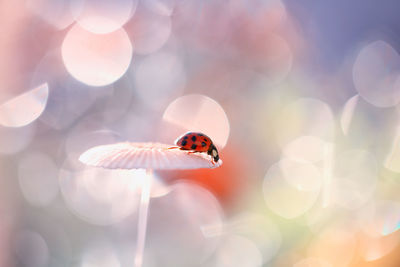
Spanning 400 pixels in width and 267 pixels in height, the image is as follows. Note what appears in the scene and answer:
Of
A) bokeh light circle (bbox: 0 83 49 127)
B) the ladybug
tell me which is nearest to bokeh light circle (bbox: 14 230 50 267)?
bokeh light circle (bbox: 0 83 49 127)

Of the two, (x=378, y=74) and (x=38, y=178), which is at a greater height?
(x=378, y=74)

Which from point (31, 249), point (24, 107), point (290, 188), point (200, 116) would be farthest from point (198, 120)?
point (31, 249)

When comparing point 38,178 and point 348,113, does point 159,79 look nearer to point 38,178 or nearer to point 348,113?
point 38,178

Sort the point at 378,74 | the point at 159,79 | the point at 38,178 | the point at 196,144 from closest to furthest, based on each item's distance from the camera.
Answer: the point at 196,144, the point at 378,74, the point at 38,178, the point at 159,79

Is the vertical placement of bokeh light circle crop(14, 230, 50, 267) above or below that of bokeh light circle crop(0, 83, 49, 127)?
below

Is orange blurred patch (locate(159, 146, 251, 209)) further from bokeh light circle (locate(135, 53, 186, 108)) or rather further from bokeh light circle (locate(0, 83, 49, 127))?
bokeh light circle (locate(0, 83, 49, 127))

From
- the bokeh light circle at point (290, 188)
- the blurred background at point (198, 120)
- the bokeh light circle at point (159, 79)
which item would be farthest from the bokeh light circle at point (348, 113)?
the bokeh light circle at point (159, 79)

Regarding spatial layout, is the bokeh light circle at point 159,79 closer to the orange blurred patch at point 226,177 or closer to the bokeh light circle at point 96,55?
the bokeh light circle at point 96,55
